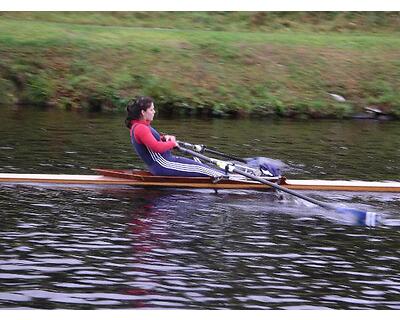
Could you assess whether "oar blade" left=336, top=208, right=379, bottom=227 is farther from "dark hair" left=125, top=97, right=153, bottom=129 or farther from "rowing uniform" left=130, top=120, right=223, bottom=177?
"dark hair" left=125, top=97, right=153, bottom=129

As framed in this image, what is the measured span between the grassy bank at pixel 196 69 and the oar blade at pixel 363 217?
1642 centimetres

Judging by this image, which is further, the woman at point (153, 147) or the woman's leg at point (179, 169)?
the woman's leg at point (179, 169)

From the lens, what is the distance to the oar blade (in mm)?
14258

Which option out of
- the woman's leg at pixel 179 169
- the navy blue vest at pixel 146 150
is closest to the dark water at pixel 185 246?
the woman's leg at pixel 179 169

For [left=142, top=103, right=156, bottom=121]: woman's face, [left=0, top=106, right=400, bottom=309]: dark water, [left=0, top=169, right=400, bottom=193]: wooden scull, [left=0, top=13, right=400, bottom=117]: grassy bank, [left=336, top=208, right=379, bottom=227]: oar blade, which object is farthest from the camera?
[left=0, top=13, right=400, bottom=117]: grassy bank

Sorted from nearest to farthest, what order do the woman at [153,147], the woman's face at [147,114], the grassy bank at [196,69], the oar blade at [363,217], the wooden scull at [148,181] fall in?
the oar blade at [363,217], the woman at [153,147], the woman's face at [147,114], the wooden scull at [148,181], the grassy bank at [196,69]

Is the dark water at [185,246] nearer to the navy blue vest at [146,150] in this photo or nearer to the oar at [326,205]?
the oar at [326,205]

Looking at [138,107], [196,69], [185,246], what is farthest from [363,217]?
[196,69]

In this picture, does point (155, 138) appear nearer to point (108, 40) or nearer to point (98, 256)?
point (98, 256)

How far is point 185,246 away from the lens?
12.7 meters

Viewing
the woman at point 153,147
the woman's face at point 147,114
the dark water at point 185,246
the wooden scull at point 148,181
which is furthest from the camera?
the wooden scull at point 148,181

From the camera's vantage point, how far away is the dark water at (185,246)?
10508 millimetres

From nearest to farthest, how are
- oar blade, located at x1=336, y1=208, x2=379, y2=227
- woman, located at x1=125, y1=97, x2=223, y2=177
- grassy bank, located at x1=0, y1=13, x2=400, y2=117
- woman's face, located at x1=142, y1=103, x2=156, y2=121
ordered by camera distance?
oar blade, located at x1=336, y1=208, x2=379, y2=227
woman, located at x1=125, y1=97, x2=223, y2=177
woman's face, located at x1=142, y1=103, x2=156, y2=121
grassy bank, located at x1=0, y1=13, x2=400, y2=117

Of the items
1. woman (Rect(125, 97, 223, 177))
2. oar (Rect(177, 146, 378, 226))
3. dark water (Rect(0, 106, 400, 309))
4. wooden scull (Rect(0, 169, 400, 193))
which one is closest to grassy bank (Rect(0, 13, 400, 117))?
dark water (Rect(0, 106, 400, 309))
